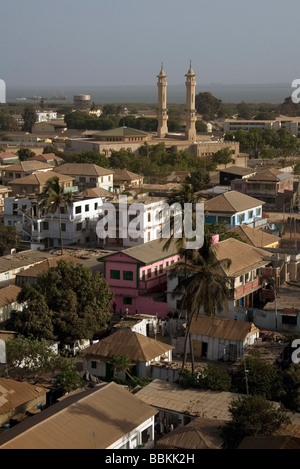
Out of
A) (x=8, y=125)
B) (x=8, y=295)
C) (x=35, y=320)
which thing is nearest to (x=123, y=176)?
(x=8, y=295)

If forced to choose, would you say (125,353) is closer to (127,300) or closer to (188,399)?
(188,399)

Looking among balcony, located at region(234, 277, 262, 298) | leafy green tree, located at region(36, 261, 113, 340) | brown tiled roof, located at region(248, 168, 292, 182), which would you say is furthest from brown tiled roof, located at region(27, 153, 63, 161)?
leafy green tree, located at region(36, 261, 113, 340)

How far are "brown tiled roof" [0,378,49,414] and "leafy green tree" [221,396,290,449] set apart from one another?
13.9 ft

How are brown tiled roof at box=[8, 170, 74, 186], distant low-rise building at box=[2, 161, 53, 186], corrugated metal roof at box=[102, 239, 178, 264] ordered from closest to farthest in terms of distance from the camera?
corrugated metal roof at box=[102, 239, 178, 264]
brown tiled roof at box=[8, 170, 74, 186]
distant low-rise building at box=[2, 161, 53, 186]

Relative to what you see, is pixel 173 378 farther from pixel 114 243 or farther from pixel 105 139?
pixel 105 139

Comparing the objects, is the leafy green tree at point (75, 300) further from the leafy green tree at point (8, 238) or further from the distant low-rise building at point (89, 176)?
the distant low-rise building at point (89, 176)

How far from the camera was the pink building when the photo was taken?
69.9 ft

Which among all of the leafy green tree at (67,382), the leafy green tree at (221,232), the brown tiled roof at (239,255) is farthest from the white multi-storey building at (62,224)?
the leafy green tree at (67,382)

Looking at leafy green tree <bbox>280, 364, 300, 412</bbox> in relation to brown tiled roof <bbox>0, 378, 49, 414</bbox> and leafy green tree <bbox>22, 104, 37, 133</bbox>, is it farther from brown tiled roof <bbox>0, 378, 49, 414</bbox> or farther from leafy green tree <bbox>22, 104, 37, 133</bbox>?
leafy green tree <bbox>22, 104, 37, 133</bbox>

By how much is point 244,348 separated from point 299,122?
2585 inches

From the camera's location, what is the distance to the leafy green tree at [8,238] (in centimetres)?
2884

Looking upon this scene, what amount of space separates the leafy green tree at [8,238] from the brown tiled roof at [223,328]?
12346 millimetres

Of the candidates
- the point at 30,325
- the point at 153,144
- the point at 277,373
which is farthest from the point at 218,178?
the point at 277,373

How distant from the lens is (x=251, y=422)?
11.9m
